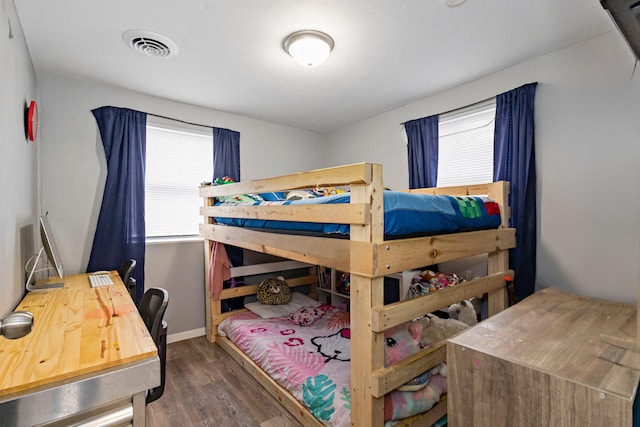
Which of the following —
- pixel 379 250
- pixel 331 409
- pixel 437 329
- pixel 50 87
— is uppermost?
pixel 50 87

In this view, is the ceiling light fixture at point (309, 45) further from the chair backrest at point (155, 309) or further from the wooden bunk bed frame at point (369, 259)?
the chair backrest at point (155, 309)

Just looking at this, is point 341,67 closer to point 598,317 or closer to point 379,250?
point 379,250

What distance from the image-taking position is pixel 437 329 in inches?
78.3

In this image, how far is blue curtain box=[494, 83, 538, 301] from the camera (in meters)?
2.21

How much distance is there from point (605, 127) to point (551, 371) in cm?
176

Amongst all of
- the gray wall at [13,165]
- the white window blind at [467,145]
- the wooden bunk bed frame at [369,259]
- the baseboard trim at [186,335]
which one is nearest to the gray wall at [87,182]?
the baseboard trim at [186,335]

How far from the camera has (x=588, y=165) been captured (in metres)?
2.00

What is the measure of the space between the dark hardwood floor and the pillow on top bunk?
19.6 inches

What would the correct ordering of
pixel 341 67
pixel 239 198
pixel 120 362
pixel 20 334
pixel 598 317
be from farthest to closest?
pixel 239 198
pixel 341 67
pixel 598 317
pixel 120 362
pixel 20 334

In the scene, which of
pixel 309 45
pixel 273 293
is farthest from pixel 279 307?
pixel 309 45

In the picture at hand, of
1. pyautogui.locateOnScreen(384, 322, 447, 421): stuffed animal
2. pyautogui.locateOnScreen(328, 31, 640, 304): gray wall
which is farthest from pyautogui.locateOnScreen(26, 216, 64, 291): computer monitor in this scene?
pyautogui.locateOnScreen(328, 31, 640, 304): gray wall

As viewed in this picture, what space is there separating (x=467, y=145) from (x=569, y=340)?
70.1 inches

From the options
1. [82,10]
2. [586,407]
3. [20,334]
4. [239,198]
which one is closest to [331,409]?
[586,407]

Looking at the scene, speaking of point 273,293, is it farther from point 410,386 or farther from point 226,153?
point 410,386
